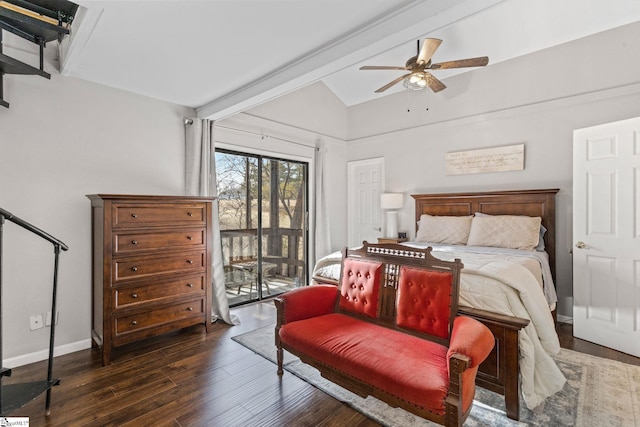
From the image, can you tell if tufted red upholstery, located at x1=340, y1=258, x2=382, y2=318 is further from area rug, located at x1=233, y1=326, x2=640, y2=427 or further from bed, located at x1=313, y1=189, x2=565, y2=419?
area rug, located at x1=233, y1=326, x2=640, y2=427

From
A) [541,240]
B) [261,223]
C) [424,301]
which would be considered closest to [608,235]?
[541,240]

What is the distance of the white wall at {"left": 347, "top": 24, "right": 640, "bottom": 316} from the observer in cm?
352

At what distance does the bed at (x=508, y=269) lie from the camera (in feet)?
6.65

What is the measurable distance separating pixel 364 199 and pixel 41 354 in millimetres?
4731

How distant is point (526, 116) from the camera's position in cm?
409

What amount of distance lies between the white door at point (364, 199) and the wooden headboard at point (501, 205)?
0.85m

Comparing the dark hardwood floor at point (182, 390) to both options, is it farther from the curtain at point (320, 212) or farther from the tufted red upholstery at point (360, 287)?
the curtain at point (320, 212)

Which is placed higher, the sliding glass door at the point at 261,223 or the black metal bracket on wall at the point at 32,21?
the black metal bracket on wall at the point at 32,21

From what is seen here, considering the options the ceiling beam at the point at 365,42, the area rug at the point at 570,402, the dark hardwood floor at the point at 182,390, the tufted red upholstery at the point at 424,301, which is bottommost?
the dark hardwood floor at the point at 182,390

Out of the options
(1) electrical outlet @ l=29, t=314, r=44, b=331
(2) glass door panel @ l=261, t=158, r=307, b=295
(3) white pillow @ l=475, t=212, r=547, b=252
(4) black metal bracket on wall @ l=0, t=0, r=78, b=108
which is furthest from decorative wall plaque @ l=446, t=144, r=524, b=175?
(1) electrical outlet @ l=29, t=314, r=44, b=331

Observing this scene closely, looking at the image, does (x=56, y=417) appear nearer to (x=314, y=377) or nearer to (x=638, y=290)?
(x=314, y=377)

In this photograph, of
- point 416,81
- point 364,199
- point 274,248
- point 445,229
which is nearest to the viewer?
point 416,81

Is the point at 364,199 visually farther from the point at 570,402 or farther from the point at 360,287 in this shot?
the point at 570,402

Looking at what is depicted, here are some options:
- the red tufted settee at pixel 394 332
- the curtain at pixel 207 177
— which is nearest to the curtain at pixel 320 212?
the curtain at pixel 207 177
